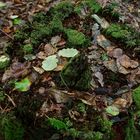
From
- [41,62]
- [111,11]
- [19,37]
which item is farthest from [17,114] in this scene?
[111,11]

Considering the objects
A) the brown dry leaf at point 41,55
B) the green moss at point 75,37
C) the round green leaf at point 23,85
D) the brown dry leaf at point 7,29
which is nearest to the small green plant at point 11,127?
the round green leaf at point 23,85

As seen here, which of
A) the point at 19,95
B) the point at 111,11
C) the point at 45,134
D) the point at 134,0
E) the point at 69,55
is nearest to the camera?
the point at 45,134

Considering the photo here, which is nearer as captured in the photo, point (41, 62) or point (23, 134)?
point (23, 134)

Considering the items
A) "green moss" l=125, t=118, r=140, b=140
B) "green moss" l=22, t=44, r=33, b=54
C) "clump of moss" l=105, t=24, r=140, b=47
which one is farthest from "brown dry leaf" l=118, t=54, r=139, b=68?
"green moss" l=22, t=44, r=33, b=54

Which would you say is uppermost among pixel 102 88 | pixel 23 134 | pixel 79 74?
pixel 79 74

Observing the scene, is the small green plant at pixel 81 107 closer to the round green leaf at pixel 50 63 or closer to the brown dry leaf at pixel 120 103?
the brown dry leaf at pixel 120 103

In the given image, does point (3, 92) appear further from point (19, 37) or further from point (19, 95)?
point (19, 37)

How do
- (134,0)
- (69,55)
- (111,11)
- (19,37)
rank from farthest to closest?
(134,0)
(111,11)
(19,37)
(69,55)
